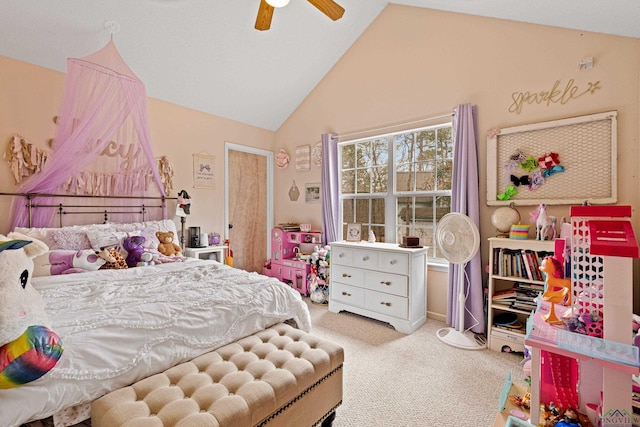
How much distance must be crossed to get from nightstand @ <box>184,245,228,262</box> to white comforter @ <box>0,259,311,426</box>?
1308 mm

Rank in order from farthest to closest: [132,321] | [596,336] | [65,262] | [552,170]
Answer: [552,170] → [65,262] → [132,321] → [596,336]

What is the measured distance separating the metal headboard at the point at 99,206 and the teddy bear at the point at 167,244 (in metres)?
0.62

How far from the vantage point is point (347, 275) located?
340 cm

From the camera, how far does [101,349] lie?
127cm

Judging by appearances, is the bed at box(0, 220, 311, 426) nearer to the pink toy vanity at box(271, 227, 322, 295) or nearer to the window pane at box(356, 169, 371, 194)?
the pink toy vanity at box(271, 227, 322, 295)

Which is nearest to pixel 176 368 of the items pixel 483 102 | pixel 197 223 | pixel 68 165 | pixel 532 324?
pixel 532 324

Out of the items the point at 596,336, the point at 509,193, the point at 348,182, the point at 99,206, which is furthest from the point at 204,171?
the point at 596,336

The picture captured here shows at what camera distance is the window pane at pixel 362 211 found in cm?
394

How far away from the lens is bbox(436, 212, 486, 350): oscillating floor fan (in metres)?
2.60

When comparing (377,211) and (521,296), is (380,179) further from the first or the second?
(521,296)

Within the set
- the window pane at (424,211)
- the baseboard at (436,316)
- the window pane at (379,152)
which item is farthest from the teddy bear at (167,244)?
the baseboard at (436,316)

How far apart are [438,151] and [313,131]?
188 centimetres

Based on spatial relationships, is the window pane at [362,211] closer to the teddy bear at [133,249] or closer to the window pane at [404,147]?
the window pane at [404,147]

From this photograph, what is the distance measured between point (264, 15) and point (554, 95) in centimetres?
249
